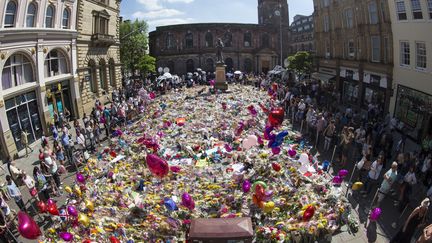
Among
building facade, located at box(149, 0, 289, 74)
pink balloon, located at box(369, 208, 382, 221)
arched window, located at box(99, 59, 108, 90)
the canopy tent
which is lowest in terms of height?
pink balloon, located at box(369, 208, 382, 221)

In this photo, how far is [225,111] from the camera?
2098 cm

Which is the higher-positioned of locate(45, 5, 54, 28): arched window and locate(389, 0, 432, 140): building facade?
locate(45, 5, 54, 28): arched window

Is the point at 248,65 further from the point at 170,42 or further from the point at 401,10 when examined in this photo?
the point at 401,10

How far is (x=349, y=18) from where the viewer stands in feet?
86.2

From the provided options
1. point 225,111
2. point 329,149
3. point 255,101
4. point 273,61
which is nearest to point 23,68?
→ point 225,111

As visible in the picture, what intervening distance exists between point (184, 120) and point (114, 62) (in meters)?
18.9

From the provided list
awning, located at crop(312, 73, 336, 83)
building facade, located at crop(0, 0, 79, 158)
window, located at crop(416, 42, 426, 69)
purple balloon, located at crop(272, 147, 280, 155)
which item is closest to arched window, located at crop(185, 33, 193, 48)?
awning, located at crop(312, 73, 336, 83)

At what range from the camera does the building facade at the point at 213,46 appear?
5866cm

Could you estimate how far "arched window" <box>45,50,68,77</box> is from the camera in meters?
22.4

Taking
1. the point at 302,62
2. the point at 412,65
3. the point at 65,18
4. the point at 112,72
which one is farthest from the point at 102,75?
the point at 412,65

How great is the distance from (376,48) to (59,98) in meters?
23.8

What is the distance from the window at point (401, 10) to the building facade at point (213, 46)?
130 feet

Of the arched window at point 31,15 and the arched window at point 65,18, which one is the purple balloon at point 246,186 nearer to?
the arched window at point 31,15

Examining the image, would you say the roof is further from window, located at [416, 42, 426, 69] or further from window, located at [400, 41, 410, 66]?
window, located at [400, 41, 410, 66]
